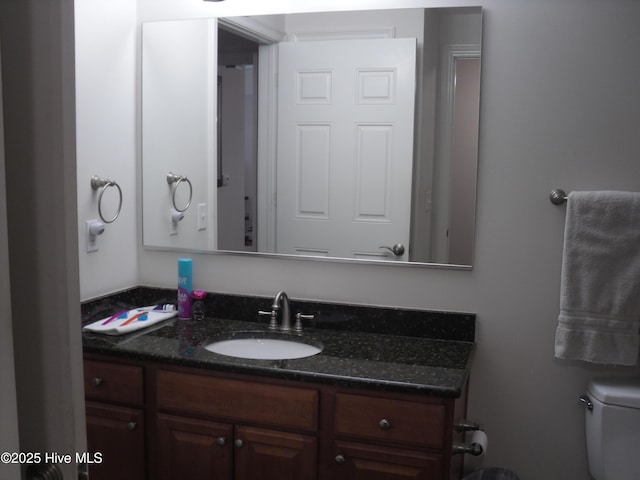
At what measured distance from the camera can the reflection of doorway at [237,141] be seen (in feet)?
7.49

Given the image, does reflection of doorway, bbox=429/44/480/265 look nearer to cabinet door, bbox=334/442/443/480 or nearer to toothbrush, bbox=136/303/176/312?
cabinet door, bbox=334/442/443/480

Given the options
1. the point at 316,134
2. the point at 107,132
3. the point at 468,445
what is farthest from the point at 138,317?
the point at 468,445

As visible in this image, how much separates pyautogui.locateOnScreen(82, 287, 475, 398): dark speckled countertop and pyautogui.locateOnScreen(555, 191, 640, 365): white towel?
0.33 m

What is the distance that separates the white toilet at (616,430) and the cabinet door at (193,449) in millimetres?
1126

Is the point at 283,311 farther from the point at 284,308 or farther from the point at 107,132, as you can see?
the point at 107,132

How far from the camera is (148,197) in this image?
96.7 inches

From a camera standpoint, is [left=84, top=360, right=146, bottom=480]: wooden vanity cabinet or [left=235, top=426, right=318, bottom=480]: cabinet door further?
[left=84, top=360, right=146, bottom=480]: wooden vanity cabinet

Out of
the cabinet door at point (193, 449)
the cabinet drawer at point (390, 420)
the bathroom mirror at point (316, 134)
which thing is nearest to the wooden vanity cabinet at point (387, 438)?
the cabinet drawer at point (390, 420)

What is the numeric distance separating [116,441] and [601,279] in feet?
5.26

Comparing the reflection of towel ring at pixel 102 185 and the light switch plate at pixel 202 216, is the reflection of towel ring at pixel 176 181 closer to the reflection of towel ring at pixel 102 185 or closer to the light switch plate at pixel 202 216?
the light switch plate at pixel 202 216

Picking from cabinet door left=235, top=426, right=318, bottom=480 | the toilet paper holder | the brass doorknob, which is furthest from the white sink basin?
the toilet paper holder

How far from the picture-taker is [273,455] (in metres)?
1.84

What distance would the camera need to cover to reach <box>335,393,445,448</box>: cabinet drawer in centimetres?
171

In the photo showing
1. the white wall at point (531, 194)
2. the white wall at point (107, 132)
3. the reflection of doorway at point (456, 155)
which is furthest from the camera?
the white wall at point (107, 132)
